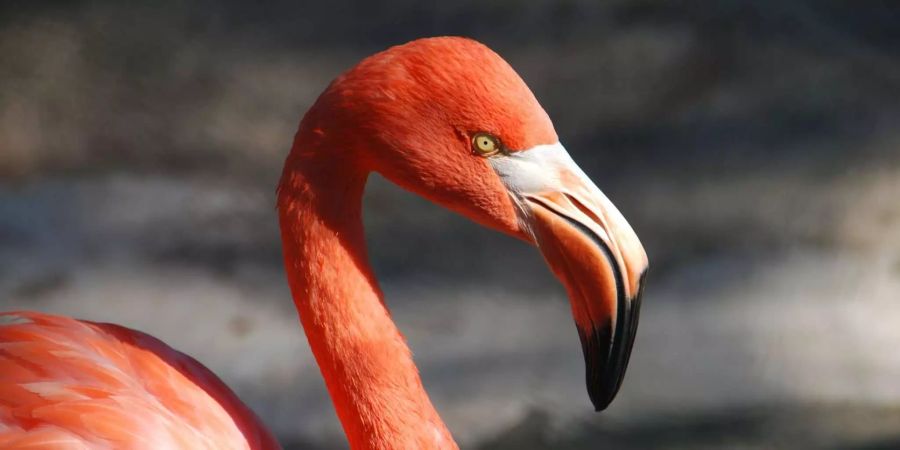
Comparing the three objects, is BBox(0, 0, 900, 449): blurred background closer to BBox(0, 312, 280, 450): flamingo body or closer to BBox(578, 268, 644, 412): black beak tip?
BBox(0, 312, 280, 450): flamingo body

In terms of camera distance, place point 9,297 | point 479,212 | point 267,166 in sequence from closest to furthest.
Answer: point 479,212 < point 9,297 < point 267,166

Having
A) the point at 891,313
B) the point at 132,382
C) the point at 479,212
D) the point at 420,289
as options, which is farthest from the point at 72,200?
the point at 891,313

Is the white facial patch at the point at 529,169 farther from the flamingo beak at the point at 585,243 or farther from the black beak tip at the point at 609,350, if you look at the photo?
the black beak tip at the point at 609,350

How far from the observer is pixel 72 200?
2910 millimetres

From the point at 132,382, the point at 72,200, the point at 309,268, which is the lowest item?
the point at 132,382

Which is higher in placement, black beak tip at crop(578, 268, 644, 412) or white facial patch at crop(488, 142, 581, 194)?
white facial patch at crop(488, 142, 581, 194)

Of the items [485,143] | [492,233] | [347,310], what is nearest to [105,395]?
[347,310]

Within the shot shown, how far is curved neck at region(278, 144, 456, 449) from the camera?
148 centimetres

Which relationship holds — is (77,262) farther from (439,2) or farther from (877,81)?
(877,81)

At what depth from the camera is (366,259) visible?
156cm

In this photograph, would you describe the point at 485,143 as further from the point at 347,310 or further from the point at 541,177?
the point at 347,310

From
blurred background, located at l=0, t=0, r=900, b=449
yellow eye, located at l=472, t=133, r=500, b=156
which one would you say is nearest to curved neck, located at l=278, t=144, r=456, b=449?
yellow eye, located at l=472, t=133, r=500, b=156

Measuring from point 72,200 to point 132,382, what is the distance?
4.97ft

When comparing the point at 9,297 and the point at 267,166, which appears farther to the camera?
the point at 267,166
